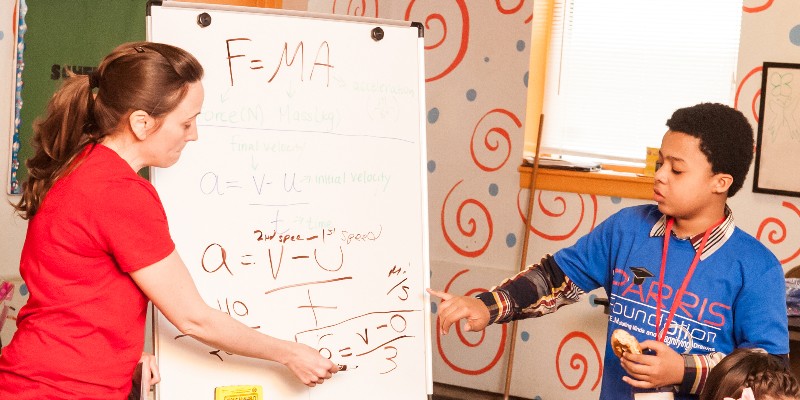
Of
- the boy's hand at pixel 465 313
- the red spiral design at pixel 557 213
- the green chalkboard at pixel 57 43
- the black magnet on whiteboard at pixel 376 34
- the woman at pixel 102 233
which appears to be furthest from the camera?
the red spiral design at pixel 557 213

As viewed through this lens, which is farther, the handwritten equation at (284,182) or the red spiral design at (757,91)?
the red spiral design at (757,91)

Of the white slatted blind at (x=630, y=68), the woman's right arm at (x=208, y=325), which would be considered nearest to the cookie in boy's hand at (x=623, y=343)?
the woman's right arm at (x=208, y=325)

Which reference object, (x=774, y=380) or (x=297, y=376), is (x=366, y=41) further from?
(x=774, y=380)

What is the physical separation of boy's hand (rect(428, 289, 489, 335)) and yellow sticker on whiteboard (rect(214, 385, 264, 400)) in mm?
434

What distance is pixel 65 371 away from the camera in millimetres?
1596

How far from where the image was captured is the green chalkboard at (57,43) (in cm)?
275

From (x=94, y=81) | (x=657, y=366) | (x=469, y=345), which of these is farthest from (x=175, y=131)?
(x=469, y=345)

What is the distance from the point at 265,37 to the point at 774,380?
1300 millimetres

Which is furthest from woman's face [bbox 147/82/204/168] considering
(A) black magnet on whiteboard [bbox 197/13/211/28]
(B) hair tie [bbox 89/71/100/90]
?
(A) black magnet on whiteboard [bbox 197/13/211/28]

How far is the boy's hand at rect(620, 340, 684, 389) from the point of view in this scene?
1.76m

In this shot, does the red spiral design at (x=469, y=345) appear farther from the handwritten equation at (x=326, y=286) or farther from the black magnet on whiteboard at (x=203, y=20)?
the black magnet on whiteboard at (x=203, y=20)

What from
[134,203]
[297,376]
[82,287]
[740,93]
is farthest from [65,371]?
[740,93]

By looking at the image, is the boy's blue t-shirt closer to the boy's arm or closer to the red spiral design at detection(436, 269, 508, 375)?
the boy's arm

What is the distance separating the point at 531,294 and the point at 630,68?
7.19ft
